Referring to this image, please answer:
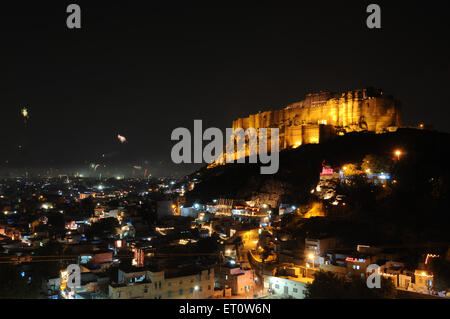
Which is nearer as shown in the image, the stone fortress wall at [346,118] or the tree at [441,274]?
the tree at [441,274]

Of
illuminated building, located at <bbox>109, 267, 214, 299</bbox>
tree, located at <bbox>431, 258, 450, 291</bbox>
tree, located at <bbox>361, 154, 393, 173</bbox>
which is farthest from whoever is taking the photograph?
tree, located at <bbox>361, 154, 393, 173</bbox>

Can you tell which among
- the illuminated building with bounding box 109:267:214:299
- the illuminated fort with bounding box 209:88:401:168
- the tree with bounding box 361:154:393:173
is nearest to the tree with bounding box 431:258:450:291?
the illuminated building with bounding box 109:267:214:299

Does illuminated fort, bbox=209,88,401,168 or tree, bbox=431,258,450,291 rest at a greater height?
illuminated fort, bbox=209,88,401,168

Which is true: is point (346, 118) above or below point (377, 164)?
above

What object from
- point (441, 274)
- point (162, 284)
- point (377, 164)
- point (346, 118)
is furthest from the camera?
point (346, 118)

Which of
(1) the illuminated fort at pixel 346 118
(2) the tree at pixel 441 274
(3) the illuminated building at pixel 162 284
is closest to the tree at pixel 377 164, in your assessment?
(1) the illuminated fort at pixel 346 118

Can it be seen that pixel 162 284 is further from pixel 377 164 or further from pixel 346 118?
pixel 346 118

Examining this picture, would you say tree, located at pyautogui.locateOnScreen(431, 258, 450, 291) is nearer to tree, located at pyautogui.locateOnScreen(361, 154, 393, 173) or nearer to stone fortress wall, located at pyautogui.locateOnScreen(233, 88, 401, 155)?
tree, located at pyautogui.locateOnScreen(361, 154, 393, 173)

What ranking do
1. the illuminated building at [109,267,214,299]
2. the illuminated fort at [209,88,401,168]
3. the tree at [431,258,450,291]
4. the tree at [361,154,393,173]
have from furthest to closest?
the illuminated fort at [209,88,401,168]
the tree at [361,154,393,173]
the tree at [431,258,450,291]
the illuminated building at [109,267,214,299]

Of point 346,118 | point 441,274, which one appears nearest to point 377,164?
point 441,274

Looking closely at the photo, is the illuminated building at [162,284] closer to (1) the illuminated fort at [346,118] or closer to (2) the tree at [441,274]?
(2) the tree at [441,274]
